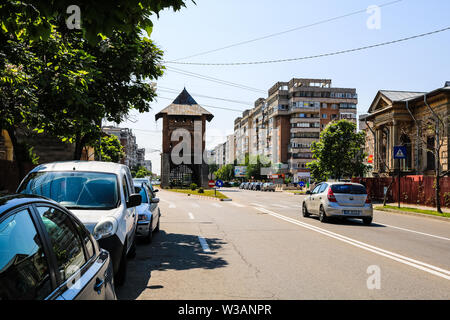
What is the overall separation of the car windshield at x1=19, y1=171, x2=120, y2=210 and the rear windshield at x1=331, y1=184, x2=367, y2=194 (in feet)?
32.5

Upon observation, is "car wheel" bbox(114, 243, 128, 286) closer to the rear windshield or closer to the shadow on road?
the shadow on road

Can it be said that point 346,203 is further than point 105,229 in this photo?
Yes

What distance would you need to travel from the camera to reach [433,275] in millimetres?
6309

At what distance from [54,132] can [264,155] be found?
99488 mm

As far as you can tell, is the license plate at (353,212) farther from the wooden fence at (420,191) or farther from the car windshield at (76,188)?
the wooden fence at (420,191)

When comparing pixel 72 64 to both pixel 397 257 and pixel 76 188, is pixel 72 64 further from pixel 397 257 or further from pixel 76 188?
pixel 397 257

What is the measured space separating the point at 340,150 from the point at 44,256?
43.0 metres

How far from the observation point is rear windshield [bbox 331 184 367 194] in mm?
14891

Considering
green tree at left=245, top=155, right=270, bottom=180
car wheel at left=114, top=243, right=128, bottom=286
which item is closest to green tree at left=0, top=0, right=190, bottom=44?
car wheel at left=114, top=243, right=128, bottom=286

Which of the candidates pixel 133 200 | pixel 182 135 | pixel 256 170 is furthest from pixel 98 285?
pixel 256 170

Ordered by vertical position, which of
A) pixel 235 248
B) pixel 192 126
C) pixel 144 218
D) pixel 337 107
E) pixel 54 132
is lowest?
pixel 235 248

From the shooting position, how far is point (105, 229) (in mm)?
5566
